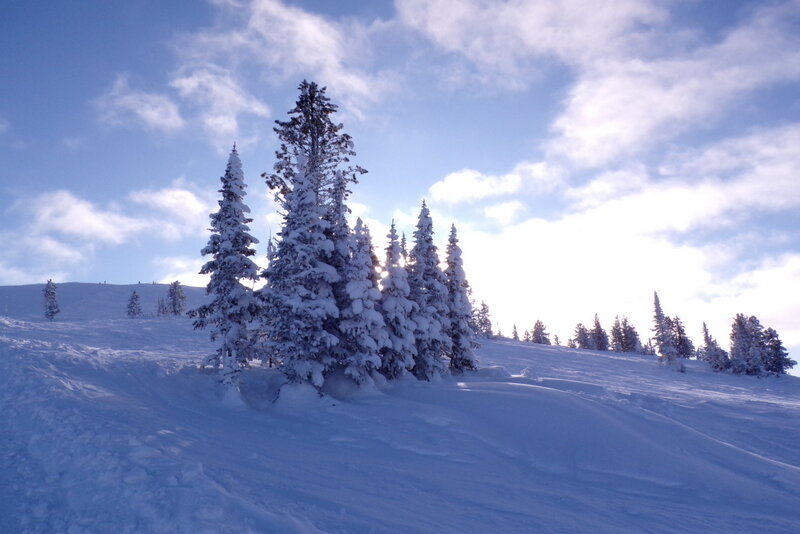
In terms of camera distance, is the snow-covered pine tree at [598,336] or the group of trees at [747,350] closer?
the group of trees at [747,350]

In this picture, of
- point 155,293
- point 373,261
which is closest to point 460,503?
point 373,261

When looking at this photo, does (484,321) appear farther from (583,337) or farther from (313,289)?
(313,289)

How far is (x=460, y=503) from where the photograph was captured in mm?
9859

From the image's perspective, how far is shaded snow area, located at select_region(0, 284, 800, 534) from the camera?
A: 794 cm

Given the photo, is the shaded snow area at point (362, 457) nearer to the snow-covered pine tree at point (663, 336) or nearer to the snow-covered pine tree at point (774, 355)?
the snow-covered pine tree at point (663, 336)

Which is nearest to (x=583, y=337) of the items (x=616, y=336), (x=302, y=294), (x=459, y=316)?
(x=616, y=336)

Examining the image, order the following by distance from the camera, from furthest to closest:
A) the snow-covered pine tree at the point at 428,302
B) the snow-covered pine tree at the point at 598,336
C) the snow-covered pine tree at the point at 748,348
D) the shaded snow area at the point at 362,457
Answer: the snow-covered pine tree at the point at 598,336, the snow-covered pine tree at the point at 748,348, the snow-covered pine tree at the point at 428,302, the shaded snow area at the point at 362,457

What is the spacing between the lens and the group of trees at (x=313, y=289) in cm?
1903

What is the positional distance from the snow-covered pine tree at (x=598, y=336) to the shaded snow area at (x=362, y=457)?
7574cm

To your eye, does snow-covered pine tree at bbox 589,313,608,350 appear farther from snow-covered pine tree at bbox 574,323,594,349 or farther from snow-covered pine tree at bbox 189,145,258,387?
snow-covered pine tree at bbox 189,145,258,387

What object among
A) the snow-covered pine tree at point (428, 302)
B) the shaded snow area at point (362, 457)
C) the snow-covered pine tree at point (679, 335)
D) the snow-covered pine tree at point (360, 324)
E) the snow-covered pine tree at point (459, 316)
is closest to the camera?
the shaded snow area at point (362, 457)

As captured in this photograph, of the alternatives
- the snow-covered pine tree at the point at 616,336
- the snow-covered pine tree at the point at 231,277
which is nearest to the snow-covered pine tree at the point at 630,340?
the snow-covered pine tree at the point at 616,336

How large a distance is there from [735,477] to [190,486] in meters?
13.8

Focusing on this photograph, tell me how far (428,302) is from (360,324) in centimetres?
802
